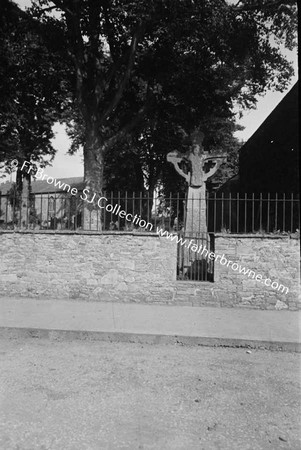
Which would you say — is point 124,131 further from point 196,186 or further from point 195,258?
point 195,258

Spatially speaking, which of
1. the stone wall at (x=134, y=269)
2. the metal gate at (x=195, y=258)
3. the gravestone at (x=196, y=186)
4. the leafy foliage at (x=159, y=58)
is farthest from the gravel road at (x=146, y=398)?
the leafy foliage at (x=159, y=58)

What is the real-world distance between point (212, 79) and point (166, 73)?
1.78m

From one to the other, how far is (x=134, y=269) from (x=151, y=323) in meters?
1.88

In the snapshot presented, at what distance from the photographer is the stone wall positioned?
855 centimetres

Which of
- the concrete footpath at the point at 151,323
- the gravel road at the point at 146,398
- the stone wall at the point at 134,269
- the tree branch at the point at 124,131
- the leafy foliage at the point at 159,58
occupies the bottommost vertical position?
the gravel road at the point at 146,398

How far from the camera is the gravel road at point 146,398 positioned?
3.33 m

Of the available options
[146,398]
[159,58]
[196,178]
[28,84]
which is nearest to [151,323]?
[146,398]

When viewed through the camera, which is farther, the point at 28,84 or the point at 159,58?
the point at 28,84

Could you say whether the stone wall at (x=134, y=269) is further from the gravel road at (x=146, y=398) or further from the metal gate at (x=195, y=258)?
the gravel road at (x=146, y=398)

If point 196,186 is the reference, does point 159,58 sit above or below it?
above

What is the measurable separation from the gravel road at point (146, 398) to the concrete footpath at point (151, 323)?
33 cm

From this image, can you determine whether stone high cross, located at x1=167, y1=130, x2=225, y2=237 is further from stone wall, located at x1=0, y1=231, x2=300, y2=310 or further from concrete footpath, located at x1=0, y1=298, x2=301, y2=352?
concrete footpath, located at x1=0, y1=298, x2=301, y2=352

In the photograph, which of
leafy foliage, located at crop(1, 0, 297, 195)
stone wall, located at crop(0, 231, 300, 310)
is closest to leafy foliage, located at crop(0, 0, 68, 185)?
leafy foliage, located at crop(1, 0, 297, 195)

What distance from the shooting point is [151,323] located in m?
7.10
